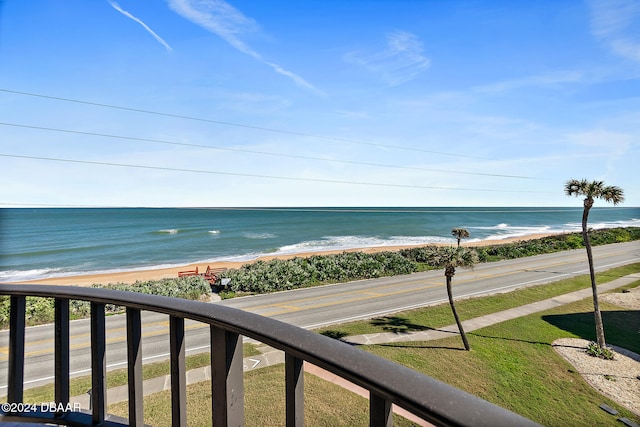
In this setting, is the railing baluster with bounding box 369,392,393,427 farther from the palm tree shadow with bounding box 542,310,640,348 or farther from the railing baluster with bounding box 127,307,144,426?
the palm tree shadow with bounding box 542,310,640,348

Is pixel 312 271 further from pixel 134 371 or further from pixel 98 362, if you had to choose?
pixel 134 371

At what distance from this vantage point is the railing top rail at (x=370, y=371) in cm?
68

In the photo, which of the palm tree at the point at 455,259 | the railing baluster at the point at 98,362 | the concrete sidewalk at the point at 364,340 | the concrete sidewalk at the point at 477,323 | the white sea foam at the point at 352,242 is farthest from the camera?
the white sea foam at the point at 352,242

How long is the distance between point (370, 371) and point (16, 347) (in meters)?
2.34

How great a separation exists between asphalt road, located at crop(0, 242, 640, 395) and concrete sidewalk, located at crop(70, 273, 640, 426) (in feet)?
7.67

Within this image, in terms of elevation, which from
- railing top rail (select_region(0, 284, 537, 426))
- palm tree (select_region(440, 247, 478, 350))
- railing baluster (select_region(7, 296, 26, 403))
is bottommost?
palm tree (select_region(440, 247, 478, 350))

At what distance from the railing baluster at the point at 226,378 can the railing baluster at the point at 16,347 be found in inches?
61.1

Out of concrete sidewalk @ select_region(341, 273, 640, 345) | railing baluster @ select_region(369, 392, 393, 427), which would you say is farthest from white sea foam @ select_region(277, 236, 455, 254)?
railing baluster @ select_region(369, 392, 393, 427)

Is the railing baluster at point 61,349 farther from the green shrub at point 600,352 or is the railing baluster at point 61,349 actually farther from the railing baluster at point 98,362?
the green shrub at point 600,352

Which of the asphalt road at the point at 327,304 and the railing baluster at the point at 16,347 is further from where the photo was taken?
the asphalt road at the point at 327,304

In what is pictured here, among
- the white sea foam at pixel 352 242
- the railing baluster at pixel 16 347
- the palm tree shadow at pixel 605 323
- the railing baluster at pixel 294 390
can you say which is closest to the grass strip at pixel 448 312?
the palm tree shadow at pixel 605 323

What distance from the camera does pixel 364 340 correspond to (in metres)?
15.3

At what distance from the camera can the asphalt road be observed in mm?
13680

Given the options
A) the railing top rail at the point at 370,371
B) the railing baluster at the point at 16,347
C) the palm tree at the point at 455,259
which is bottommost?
the palm tree at the point at 455,259
